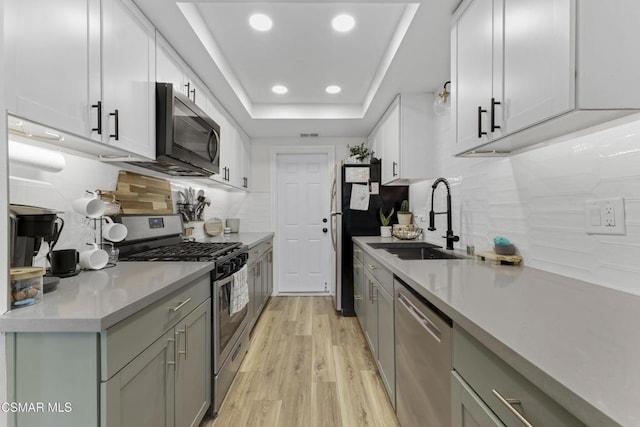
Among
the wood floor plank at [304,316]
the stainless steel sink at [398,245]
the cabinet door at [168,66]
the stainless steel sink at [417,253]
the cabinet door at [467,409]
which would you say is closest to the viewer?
the cabinet door at [467,409]

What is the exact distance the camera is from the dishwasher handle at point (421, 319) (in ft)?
3.56

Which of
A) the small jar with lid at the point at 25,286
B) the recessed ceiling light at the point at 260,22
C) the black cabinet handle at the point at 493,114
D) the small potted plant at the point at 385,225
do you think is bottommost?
the small jar with lid at the point at 25,286

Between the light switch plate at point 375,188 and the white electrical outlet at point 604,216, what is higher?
the light switch plate at point 375,188

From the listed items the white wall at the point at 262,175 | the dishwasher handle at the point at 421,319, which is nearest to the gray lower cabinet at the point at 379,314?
the dishwasher handle at the point at 421,319

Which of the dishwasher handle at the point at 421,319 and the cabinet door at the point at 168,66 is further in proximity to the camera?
the cabinet door at the point at 168,66

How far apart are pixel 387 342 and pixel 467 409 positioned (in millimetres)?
992

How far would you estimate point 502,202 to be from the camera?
172 cm

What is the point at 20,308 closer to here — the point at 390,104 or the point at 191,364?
the point at 191,364

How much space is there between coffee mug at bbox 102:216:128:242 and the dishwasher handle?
1513 millimetres

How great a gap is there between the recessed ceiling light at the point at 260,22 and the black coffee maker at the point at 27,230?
1655 mm

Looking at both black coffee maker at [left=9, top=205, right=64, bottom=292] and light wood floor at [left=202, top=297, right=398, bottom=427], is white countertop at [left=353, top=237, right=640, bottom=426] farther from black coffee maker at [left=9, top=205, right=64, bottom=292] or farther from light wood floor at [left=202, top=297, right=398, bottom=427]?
black coffee maker at [left=9, top=205, right=64, bottom=292]

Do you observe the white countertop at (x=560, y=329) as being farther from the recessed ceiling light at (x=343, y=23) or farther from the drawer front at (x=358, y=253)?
the recessed ceiling light at (x=343, y=23)

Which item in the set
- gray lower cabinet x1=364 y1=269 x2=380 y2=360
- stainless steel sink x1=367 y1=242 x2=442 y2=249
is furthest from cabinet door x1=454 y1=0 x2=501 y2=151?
stainless steel sink x1=367 y1=242 x2=442 y2=249

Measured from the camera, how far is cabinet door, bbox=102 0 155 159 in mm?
1392
